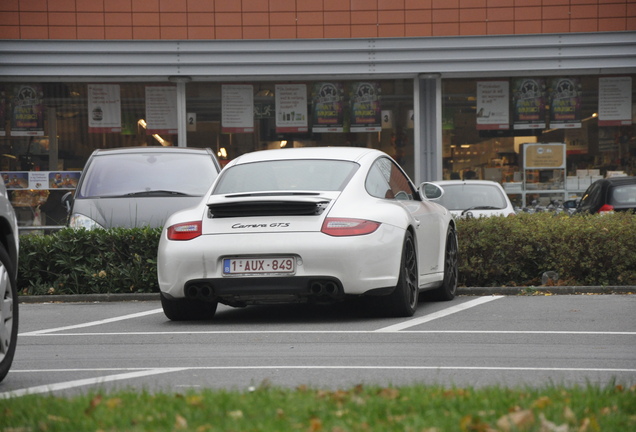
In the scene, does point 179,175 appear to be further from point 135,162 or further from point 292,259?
point 292,259

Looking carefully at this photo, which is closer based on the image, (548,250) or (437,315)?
(437,315)

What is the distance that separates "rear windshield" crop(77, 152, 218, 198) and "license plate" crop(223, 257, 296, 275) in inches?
154

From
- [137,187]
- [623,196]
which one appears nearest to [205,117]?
[137,187]

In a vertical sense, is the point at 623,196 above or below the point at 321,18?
below

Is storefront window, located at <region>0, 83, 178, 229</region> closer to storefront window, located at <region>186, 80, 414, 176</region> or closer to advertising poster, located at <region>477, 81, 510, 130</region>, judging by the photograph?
storefront window, located at <region>186, 80, 414, 176</region>

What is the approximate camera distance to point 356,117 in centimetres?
2050

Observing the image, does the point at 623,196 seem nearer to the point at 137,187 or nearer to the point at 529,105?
the point at 529,105

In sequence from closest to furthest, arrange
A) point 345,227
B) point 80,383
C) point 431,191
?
1. point 80,383
2. point 345,227
3. point 431,191

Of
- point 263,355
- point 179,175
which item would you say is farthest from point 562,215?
point 263,355

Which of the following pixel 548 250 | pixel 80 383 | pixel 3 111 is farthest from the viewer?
Answer: pixel 3 111

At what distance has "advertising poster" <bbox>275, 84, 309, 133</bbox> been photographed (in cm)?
2053

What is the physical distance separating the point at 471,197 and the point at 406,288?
743cm

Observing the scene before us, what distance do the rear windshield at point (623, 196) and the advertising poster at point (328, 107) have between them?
21.0 ft

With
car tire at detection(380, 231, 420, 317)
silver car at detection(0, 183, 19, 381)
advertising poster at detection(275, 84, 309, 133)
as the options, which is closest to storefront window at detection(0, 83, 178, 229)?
advertising poster at detection(275, 84, 309, 133)
